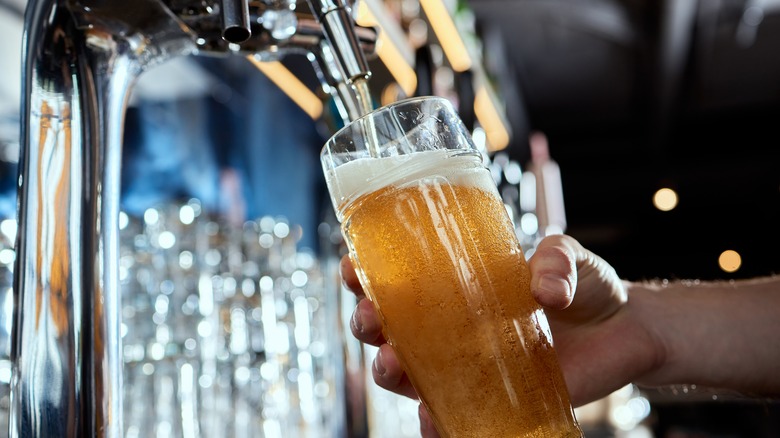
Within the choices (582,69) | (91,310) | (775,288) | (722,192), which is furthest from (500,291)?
(722,192)

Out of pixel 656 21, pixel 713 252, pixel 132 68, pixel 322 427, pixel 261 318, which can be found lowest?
pixel 322 427

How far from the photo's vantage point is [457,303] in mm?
663

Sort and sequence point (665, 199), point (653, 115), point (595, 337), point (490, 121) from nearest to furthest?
point (595, 337), point (490, 121), point (653, 115), point (665, 199)

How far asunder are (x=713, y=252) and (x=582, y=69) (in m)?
6.45

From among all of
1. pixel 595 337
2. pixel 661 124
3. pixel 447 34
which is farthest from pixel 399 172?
pixel 661 124

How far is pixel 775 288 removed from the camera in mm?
1331

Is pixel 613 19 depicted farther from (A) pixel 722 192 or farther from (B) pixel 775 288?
(A) pixel 722 192

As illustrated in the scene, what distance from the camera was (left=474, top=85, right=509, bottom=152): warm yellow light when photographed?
3.22 meters

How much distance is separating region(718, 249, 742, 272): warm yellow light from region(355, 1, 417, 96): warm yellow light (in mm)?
10542

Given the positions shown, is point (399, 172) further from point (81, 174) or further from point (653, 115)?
point (653, 115)

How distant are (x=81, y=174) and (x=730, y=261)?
12515 mm

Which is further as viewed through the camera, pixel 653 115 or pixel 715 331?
pixel 653 115

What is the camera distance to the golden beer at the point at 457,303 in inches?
26.0

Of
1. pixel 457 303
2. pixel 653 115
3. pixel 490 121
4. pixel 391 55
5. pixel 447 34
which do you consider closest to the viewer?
pixel 457 303
